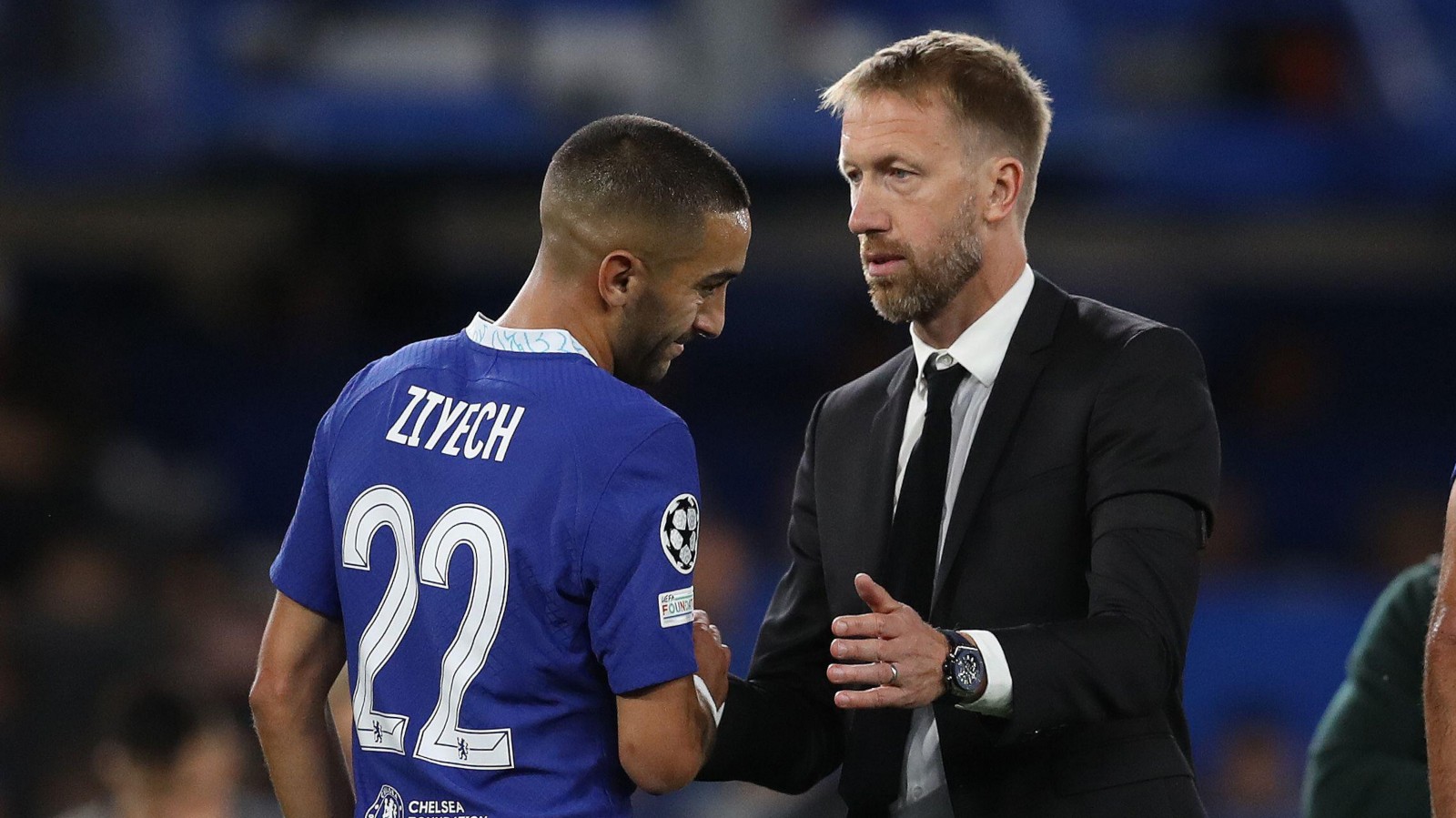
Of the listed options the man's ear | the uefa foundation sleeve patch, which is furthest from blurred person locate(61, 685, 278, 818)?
the man's ear

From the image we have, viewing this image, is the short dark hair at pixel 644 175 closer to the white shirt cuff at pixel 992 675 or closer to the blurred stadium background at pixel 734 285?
the white shirt cuff at pixel 992 675

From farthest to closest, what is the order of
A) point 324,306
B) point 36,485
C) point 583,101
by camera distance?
point 324,306
point 583,101
point 36,485

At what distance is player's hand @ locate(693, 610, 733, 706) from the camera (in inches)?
108

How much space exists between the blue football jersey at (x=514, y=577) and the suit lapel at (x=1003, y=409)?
541 millimetres

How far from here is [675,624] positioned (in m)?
2.53

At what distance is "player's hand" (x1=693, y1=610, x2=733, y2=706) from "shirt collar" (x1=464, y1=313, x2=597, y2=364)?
1.46 feet

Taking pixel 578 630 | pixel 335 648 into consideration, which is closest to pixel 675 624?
pixel 578 630

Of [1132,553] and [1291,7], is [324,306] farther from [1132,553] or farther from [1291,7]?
[1132,553]

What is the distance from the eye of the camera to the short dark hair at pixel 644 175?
2.68 metres

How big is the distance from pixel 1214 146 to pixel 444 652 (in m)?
7.42

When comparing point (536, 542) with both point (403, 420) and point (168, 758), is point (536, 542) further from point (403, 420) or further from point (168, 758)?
point (168, 758)

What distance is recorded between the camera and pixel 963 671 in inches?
100

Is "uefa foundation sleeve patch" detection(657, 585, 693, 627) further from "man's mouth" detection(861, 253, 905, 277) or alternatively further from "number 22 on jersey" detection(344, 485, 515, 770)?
"man's mouth" detection(861, 253, 905, 277)

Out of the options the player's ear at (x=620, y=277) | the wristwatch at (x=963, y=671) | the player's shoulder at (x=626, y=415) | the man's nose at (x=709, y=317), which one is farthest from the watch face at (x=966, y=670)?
the player's ear at (x=620, y=277)
